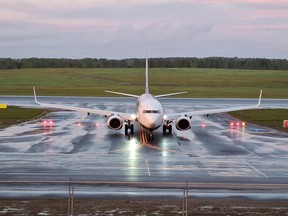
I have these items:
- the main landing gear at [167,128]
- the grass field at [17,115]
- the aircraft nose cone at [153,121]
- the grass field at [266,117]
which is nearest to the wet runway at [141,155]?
the main landing gear at [167,128]

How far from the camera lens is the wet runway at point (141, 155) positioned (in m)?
32.6

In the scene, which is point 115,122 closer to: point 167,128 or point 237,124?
point 167,128

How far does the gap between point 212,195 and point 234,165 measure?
31.6 feet

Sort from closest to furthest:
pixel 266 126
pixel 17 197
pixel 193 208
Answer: pixel 193 208 → pixel 17 197 → pixel 266 126

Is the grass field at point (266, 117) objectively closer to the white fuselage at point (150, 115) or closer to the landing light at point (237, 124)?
the landing light at point (237, 124)

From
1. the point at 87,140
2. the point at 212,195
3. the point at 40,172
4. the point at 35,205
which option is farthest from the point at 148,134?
the point at 35,205

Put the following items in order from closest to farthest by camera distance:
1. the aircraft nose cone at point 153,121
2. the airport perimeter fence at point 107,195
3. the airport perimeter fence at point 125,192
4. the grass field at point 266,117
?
1. the airport perimeter fence at point 107,195
2. the airport perimeter fence at point 125,192
3. the aircraft nose cone at point 153,121
4. the grass field at point 266,117

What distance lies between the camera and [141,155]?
133 ft

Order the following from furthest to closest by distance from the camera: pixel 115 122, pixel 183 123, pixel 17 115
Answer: pixel 17 115
pixel 183 123
pixel 115 122

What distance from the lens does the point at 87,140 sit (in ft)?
159

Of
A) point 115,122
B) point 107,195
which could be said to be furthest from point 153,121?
point 107,195

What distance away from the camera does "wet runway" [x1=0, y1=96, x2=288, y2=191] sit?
32.6m

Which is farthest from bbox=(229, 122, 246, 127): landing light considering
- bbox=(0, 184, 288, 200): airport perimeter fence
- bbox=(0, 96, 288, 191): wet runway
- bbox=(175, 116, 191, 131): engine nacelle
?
bbox=(0, 184, 288, 200): airport perimeter fence

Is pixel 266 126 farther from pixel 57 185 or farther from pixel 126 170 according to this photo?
pixel 57 185
